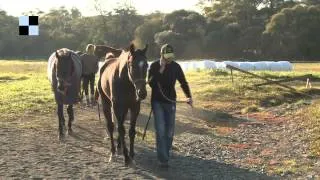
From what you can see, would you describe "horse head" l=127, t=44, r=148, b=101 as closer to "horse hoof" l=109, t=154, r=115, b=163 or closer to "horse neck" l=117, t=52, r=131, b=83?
"horse neck" l=117, t=52, r=131, b=83

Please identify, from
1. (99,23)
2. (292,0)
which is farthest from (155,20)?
(292,0)

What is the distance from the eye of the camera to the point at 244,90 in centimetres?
1870

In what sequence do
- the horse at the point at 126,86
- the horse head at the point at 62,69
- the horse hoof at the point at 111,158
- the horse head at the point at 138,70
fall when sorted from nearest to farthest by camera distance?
the horse head at the point at 138,70 → the horse at the point at 126,86 → the horse hoof at the point at 111,158 → the horse head at the point at 62,69

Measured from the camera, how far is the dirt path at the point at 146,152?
7.75 metres

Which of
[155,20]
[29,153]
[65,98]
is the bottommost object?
[29,153]

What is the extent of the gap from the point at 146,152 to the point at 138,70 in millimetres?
2252

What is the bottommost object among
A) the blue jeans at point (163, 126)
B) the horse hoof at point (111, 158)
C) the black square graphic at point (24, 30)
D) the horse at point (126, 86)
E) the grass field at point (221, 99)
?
the horse hoof at point (111, 158)

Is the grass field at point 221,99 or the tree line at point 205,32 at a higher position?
the tree line at point 205,32

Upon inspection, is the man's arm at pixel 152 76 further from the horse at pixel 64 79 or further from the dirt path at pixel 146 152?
the horse at pixel 64 79

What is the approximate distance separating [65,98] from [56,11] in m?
91.1

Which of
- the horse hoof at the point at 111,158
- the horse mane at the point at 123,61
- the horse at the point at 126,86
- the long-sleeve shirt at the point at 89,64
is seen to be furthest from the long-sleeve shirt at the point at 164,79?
the long-sleeve shirt at the point at 89,64

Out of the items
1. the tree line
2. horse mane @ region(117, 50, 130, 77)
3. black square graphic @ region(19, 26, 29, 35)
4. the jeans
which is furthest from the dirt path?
the tree line

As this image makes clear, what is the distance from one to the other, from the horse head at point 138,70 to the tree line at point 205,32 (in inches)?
1920

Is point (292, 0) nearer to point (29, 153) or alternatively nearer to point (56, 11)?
point (56, 11)
